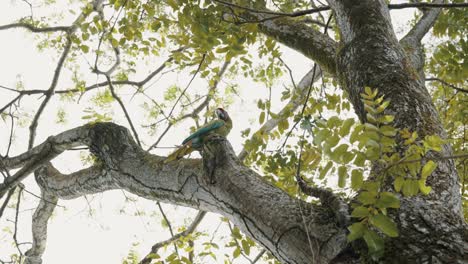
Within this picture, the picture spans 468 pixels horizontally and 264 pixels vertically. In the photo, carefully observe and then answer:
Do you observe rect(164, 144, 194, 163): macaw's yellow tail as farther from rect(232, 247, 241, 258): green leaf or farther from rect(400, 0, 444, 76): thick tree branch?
rect(400, 0, 444, 76): thick tree branch

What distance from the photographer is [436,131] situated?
5.82ft

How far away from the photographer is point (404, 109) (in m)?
1.78

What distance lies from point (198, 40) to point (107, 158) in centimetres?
89

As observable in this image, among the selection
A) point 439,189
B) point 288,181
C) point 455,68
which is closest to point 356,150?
point 439,189

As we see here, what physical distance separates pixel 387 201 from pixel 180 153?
4.48 feet

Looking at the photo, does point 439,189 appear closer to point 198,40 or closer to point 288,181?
point 288,181

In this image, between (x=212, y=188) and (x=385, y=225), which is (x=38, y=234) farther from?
(x=385, y=225)

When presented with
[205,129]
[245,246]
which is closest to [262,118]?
[205,129]

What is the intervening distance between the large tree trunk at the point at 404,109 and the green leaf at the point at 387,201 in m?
0.21

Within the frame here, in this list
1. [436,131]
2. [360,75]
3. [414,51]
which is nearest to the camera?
[436,131]

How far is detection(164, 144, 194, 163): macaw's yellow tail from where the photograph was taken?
2273mm

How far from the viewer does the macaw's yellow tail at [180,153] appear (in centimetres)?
227

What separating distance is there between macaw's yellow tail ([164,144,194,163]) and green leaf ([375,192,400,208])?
133 centimetres

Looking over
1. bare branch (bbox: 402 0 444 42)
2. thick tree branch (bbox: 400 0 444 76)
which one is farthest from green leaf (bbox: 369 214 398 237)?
bare branch (bbox: 402 0 444 42)
